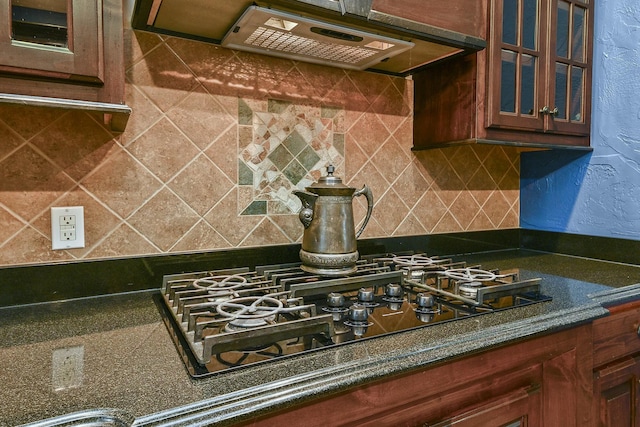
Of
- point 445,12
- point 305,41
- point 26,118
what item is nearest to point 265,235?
point 305,41

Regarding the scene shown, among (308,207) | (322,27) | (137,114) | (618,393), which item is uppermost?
(322,27)

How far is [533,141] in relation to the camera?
1.46 m

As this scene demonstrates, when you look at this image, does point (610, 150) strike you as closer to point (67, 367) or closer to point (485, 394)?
point (485, 394)

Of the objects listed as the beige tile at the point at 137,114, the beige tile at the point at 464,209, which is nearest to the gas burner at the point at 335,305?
the beige tile at the point at 137,114

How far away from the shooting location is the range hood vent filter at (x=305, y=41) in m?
1.04

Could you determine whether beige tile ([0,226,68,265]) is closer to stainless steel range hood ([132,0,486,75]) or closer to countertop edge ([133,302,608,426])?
stainless steel range hood ([132,0,486,75])

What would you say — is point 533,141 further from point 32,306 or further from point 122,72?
point 32,306

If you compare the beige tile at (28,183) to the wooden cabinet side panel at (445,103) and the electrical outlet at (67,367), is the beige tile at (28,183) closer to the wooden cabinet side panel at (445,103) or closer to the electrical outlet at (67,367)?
the electrical outlet at (67,367)

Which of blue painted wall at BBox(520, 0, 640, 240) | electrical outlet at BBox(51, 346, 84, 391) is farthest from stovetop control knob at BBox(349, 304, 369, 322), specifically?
blue painted wall at BBox(520, 0, 640, 240)

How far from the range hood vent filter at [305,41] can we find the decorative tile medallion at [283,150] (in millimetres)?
163

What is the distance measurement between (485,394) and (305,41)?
3.28 ft

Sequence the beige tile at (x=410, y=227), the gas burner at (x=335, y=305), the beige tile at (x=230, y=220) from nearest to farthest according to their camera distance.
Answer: the gas burner at (x=335, y=305) → the beige tile at (x=230, y=220) → the beige tile at (x=410, y=227)

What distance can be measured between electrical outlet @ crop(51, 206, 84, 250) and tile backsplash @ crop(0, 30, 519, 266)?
0.02 meters

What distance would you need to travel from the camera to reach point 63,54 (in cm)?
80
